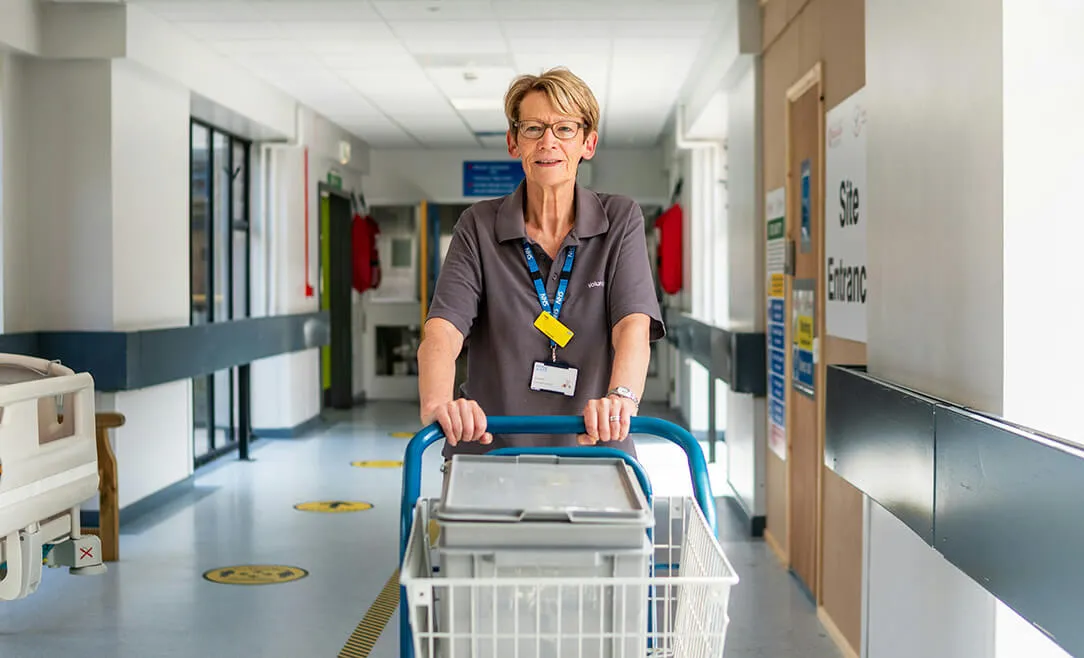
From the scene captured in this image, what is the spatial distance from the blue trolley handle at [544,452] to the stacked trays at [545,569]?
26 cm

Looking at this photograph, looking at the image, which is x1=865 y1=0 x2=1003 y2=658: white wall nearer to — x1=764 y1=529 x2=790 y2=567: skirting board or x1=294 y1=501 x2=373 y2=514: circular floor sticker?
x1=764 y1=529 x2=790 y2=567: skirting board

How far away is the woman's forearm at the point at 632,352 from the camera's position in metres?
2.00

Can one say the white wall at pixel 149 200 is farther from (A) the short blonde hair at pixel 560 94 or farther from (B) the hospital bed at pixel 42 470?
(A) the short blonde hair at pixel 560 94

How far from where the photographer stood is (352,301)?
524 inches

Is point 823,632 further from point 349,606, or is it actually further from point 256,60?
point 256,60

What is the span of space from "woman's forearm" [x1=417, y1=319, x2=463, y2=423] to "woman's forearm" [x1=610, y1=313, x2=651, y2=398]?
29 centimetres

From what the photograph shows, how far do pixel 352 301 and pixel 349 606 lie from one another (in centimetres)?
877

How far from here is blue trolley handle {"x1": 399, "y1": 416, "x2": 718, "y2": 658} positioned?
171 cm

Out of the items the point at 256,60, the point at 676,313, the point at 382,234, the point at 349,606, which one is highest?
the point at 256,60

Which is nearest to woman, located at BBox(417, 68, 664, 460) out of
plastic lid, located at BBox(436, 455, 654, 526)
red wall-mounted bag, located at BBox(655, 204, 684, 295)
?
plastic lid, located at BBox(436, 455, 654, 526)

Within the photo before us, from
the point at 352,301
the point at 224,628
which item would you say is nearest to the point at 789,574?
the point at 224,628

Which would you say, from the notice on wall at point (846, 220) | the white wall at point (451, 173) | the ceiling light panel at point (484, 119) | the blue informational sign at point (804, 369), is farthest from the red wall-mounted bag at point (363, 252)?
the notice on wall at point (846, 220)

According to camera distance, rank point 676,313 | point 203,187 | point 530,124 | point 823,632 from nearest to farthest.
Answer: point 530,124 < point 823,632 < point 203,187 < point 676,313

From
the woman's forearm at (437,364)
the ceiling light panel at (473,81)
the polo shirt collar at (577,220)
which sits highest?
the ceiling light panel at (473,81)
